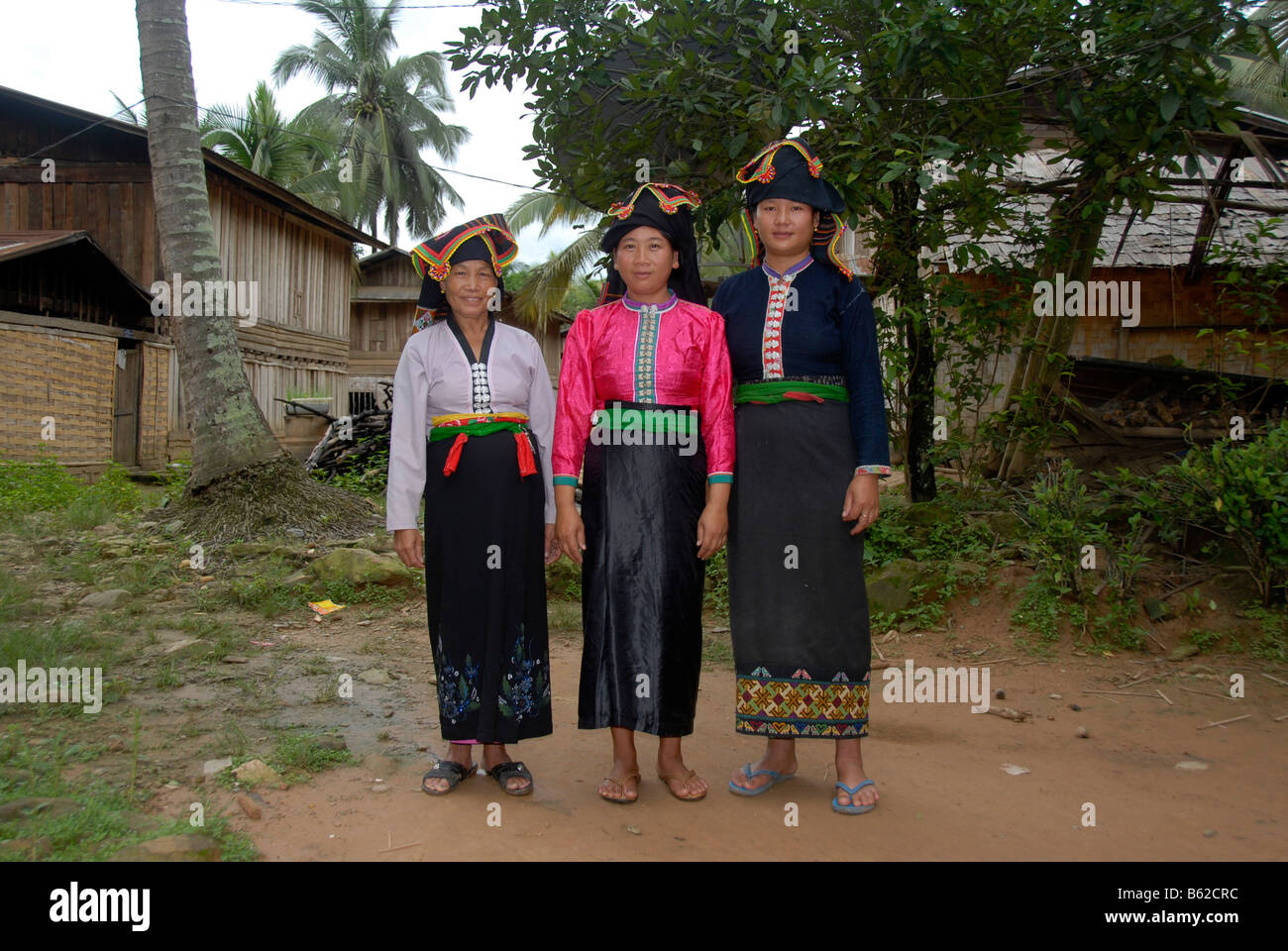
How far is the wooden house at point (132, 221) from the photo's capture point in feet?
40.0

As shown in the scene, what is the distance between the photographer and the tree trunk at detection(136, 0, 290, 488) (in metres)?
7.79

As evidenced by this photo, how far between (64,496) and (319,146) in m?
22.3

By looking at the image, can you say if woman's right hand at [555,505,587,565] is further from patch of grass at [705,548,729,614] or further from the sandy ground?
patch of grass at [705,548,729,614]

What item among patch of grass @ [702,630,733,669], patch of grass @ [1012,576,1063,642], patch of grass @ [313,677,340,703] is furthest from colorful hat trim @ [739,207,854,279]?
patch of grass @ [1012,576,1063,642]

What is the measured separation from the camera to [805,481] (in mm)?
3188

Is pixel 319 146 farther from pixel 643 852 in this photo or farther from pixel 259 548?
pixel 643 852

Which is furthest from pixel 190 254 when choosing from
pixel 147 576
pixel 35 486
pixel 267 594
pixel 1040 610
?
pixel 1040 610

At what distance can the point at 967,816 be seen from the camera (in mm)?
3152

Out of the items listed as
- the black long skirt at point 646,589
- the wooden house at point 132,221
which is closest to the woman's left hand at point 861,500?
the black long skirt at point 646,589

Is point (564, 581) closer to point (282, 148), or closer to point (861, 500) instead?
point (861, 500)

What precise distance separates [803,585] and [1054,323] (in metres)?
4.67

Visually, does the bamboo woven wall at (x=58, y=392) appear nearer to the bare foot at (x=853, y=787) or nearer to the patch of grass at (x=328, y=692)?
the patch of grass at (x=328, y=692)

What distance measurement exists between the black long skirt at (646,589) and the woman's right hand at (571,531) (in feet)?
0.25

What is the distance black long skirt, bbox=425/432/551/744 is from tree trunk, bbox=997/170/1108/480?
4.15 m
